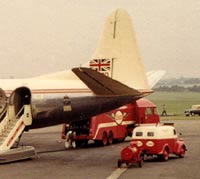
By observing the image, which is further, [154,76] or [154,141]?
[154,76]

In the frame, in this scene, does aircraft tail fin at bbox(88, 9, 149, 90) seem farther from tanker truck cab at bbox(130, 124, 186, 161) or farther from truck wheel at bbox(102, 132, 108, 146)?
truck wheel at bbox(102, 132, 108, 146)

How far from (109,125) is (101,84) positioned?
10.1 m

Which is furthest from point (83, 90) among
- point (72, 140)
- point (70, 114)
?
point (72, 140)

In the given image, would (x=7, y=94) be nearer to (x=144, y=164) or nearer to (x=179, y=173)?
(x=144, y=164)

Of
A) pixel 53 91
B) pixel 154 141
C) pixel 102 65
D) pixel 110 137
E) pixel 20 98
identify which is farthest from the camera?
pixel 110 137

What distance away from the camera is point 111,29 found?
120 ft

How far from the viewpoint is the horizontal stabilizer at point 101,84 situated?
30.5 m

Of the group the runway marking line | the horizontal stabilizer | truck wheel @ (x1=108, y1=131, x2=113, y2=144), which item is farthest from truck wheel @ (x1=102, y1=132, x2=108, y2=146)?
the runway marking line

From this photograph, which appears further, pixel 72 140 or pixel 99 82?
pixel 72 140

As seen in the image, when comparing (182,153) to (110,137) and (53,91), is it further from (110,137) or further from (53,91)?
(110,137)

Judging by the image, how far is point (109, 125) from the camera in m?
42.1

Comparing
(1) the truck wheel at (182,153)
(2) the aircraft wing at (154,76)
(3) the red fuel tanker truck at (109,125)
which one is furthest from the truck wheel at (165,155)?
(2) the aircraft wing at (154,76)

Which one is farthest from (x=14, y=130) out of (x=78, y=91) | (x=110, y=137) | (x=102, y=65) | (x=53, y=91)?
(x=110, y=137)

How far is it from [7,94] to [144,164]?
32.4 feet
